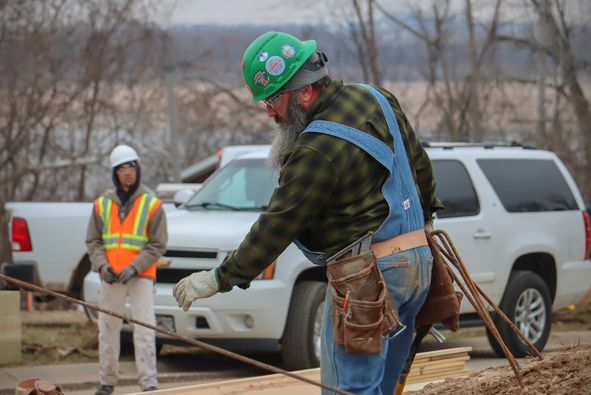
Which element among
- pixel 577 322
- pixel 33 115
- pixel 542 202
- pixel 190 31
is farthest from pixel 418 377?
pixel 190 31

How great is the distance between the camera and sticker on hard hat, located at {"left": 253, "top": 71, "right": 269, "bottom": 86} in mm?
4832

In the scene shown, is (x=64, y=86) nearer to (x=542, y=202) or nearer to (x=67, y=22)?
(x=67, y=22)

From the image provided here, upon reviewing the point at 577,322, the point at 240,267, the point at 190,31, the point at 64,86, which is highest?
the point at 190,31

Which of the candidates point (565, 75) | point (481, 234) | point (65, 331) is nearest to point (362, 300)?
point (481, 234)

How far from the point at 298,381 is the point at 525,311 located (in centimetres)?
457

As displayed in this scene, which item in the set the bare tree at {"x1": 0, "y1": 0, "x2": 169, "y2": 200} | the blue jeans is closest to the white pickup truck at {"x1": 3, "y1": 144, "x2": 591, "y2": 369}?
the blue jeans

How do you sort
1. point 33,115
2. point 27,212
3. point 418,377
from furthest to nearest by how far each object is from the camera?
point 33,115
point 27,212
point 418,377

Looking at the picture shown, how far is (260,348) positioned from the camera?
930 centimetres

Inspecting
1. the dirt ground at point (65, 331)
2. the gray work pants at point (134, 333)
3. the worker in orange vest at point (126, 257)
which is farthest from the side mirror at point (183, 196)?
the gray work pants at point (134, 333)

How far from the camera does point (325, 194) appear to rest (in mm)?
4672

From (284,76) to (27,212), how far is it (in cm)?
740

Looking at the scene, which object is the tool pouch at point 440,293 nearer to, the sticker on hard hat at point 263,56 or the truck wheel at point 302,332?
the sticker on hard hat at point 263,56

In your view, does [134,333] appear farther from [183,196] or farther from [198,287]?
[198,287]

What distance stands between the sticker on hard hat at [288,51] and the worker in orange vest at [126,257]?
4176 millimetres
